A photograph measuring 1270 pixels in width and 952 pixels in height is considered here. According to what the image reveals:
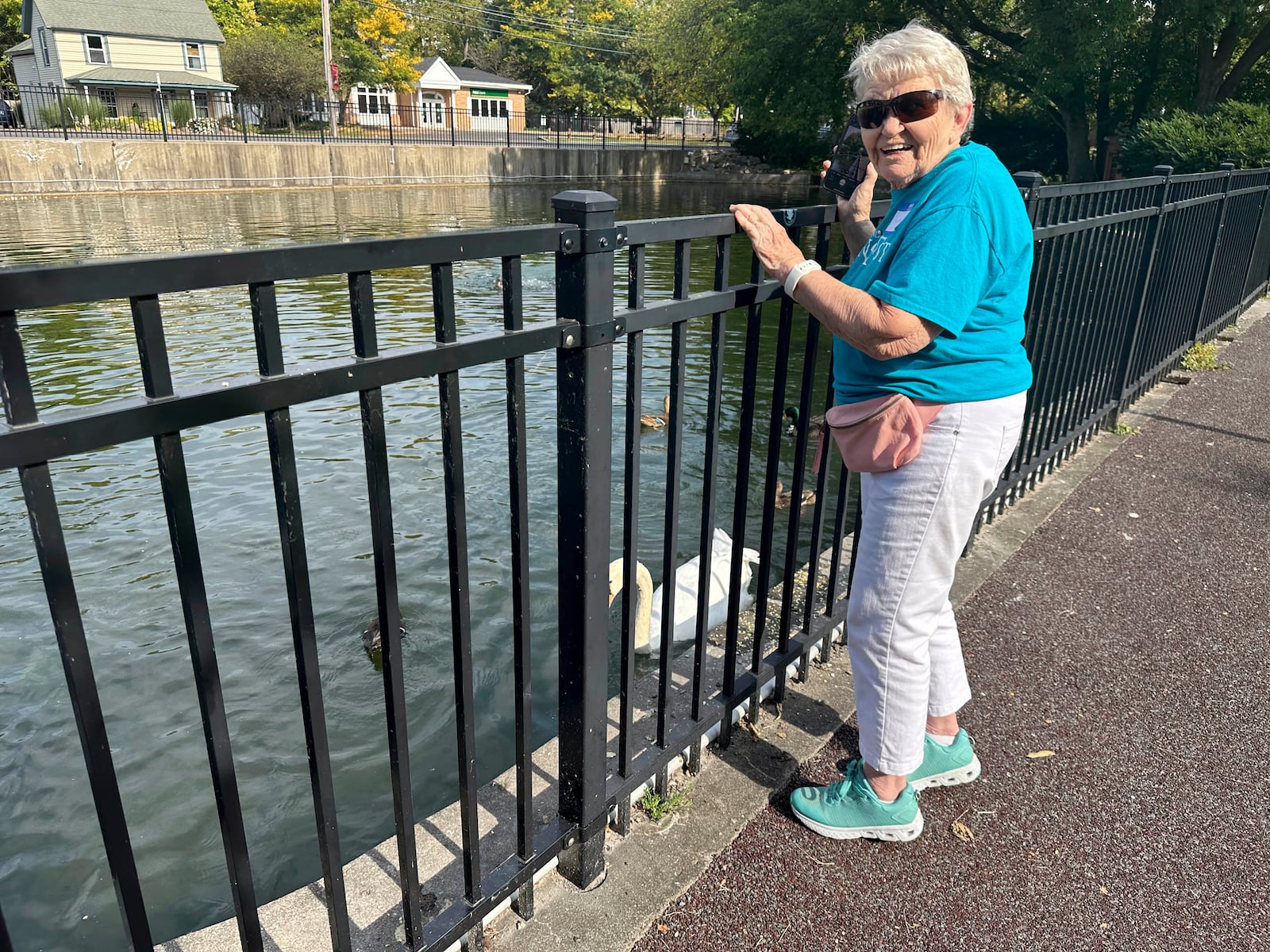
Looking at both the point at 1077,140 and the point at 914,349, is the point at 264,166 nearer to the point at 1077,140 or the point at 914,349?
the point at 1077,140

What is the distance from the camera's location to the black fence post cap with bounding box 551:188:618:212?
5.88 ft

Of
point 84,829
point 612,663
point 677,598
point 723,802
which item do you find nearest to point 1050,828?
point 723,802

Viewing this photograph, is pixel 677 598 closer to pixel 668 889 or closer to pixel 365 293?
pixel 668 889

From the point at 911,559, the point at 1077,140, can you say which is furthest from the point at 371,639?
the point at 1077,140

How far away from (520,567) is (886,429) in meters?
0.92

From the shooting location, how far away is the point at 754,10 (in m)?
30.7

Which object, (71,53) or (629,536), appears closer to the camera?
(629,536)

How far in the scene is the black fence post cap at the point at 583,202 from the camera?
179 centimetres

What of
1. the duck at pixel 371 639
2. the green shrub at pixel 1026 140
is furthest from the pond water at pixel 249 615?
the green shrub at pixel 1026 140

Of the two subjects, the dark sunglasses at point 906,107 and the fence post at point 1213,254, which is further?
the fence post at point 1213,254

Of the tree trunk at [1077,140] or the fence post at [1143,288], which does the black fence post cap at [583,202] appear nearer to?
the fence post at [1143,288]

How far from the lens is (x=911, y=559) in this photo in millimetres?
2307

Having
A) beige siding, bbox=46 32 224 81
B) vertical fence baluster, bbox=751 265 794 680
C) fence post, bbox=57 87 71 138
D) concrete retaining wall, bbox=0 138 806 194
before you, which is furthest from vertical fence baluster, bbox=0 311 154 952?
beige siding, bbox=46 32 224 81

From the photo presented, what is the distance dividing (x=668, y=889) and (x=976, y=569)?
94.5 inches
